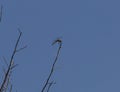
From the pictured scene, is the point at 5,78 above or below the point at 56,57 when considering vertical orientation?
below

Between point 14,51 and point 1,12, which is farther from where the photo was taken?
point 1,12

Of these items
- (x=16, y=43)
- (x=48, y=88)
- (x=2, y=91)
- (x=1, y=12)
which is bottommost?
(x=2, y=91)

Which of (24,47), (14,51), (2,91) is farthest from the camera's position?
(24,47)

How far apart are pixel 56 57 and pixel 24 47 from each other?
1.80 feet

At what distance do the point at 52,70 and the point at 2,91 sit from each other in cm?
71

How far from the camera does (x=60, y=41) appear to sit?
17.4ft

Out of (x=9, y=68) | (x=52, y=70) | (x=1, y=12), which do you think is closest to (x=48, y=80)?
(x=52, y=70)

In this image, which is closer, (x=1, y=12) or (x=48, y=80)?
(x=48, y=80)

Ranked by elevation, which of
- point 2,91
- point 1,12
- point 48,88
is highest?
point 1,12

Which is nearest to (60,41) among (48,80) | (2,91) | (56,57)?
(56,57)

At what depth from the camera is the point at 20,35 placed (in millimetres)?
5086

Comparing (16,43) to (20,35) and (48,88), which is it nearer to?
(20,35)

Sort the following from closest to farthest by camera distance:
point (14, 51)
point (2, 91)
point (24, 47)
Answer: point (2, 91)
point (14, 51)
point (24, 47)

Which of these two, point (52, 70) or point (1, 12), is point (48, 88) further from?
point (1, 12)
